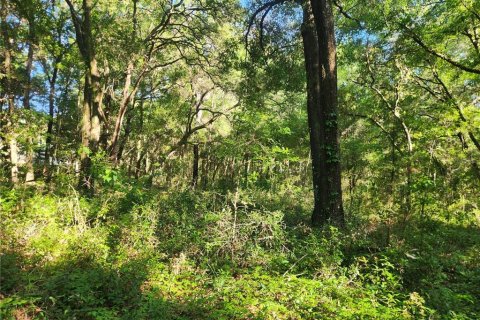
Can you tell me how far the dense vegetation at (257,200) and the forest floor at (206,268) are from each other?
30 mm

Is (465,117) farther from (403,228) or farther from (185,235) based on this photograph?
(185,235)

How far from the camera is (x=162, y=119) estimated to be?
81.1ft

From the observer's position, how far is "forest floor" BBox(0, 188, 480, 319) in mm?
3967

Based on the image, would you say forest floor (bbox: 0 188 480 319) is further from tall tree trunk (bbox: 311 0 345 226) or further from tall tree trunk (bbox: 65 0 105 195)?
tall tree trunk (bbox: 65 0 105 195)

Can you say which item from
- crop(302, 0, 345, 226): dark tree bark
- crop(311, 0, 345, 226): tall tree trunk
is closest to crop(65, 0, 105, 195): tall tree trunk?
crop(302, 0, 345, 226): dark tree bark

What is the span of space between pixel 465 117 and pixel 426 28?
3.25m

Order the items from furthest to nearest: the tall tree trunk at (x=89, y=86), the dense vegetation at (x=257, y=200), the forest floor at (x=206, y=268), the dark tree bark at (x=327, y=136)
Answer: the tall tree trunk at (x=89, y=86) → the dark tree bark at (x=327, y=136) → the dense vegetation at (x=257, y=200) → the forest floor at (x=206, y=268)

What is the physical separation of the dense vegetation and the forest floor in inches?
1.2

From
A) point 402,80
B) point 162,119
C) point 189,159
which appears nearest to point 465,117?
point 402,80

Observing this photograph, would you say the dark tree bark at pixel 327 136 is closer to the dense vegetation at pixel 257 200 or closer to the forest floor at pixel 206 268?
the dense vegetation at pixel 257 200

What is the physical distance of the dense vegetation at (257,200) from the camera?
4.32m

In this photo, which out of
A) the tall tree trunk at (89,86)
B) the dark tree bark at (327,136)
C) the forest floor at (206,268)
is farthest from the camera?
the tall tree trunk at (89,86)

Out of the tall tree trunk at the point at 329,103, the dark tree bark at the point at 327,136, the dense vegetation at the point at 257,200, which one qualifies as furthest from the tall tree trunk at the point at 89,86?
the tall tree trunk at the point at 329,103

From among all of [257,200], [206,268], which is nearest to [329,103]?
[257,200]
